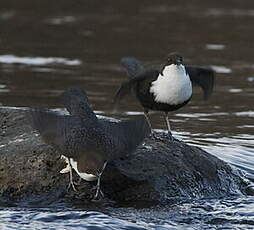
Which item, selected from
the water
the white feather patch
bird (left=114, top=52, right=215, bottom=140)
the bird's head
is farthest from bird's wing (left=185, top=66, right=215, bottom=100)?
the white feather patch

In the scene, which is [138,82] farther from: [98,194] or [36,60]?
[36,60]

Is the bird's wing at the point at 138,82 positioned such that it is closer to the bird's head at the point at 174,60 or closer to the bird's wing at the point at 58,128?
the bird's head at the point at 174,60

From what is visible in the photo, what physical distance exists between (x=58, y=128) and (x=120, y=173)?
662 millimetres

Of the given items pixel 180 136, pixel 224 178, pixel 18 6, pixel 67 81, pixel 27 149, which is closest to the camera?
pixel 27 149

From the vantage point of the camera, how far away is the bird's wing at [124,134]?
6.87 meters

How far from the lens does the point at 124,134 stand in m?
7.01

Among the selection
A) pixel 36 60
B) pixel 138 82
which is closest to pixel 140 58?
pixel 36 60

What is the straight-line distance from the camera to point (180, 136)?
992 centimetres

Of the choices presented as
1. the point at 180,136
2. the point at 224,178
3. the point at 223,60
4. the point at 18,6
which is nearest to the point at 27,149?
the point at 224,178

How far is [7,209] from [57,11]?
1356cm

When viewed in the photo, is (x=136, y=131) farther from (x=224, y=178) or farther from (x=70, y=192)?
(x=224, y=178)

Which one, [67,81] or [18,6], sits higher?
[18,6]

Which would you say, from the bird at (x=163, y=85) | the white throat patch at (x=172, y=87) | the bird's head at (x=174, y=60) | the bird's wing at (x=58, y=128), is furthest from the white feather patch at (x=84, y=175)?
the bird's head at (x=174, y=60)

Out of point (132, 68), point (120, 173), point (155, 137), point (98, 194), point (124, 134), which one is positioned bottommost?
point (98, 194)
